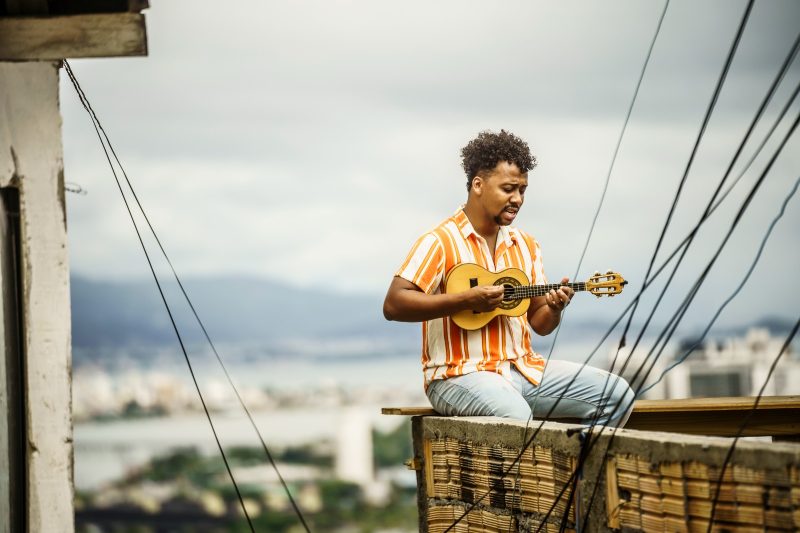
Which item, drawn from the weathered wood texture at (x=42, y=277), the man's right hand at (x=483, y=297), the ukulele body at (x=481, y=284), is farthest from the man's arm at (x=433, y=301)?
the weathered wood texture at (x=42, y=277)

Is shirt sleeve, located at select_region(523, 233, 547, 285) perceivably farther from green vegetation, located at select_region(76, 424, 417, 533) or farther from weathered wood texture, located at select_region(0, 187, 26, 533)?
green vegetation, located at select_region(76, 424, 417, 533)

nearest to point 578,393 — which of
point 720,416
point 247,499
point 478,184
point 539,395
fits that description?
point 539,395

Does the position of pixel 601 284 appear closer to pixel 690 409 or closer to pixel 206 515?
pixel 690 409

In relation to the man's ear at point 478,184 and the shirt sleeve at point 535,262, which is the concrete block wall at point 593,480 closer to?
the shirt sleeve at point 535,262

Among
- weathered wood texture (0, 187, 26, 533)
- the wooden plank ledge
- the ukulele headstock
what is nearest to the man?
the ukulele headstock

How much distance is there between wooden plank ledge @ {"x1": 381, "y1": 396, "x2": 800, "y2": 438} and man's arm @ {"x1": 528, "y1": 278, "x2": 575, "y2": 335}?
2.78 ft

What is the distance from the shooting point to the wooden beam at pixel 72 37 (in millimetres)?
5074

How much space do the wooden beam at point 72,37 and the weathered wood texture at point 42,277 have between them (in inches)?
3.1

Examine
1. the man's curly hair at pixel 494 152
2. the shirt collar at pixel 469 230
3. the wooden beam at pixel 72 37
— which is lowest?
the shirt collar at pixel 469 230

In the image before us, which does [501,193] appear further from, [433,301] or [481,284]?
[433,301]

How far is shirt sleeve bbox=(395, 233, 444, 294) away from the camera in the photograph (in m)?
5.77

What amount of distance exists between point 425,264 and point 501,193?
1.75 ft

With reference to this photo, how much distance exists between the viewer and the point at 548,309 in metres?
6.06

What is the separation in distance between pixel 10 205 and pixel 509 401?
2296 mm
